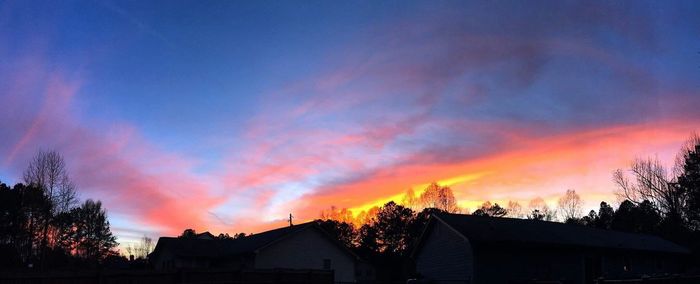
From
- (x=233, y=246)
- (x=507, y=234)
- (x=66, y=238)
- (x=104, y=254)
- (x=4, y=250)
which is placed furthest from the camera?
(x=104, y=254)

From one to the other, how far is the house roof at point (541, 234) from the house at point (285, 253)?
11.4 metres

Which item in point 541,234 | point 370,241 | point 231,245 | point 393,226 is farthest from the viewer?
point 370,241

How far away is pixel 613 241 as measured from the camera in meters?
39.3

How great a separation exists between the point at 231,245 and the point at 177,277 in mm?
31800

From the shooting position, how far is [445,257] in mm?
34688

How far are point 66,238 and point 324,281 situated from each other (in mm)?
76752

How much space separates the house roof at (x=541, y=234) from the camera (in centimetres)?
3291

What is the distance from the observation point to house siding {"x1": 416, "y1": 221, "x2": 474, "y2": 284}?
32250 mm

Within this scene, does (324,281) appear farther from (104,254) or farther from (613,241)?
(104,254)

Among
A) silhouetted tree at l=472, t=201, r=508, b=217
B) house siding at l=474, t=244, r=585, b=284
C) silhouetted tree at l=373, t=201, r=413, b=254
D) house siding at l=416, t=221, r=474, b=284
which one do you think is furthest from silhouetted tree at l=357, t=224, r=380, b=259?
house siding at l=474, t=244, r=585, b=284

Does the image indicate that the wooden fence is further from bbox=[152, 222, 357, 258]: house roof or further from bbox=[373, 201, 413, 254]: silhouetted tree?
bbox=[373, 201, 413, 254]: silhouetted tree

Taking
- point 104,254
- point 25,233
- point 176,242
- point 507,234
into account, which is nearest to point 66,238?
point 104,254

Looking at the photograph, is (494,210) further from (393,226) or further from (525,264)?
(525,264)

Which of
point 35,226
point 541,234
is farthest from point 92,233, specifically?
point 541,234
